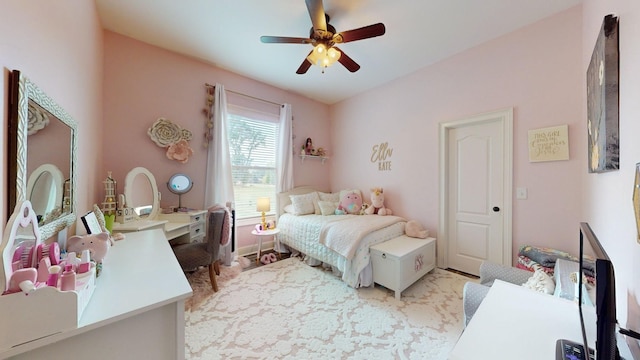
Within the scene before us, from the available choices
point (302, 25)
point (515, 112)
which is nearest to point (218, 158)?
point (302, 25)

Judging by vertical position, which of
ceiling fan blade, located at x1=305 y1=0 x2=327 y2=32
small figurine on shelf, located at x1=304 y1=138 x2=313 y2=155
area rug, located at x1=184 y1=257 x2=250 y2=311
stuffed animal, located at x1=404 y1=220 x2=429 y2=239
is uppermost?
ceiling fan blade, located at x1=305 y1=0 x2=327 y2=32

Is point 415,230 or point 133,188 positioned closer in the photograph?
point 133,188

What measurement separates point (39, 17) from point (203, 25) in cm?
145

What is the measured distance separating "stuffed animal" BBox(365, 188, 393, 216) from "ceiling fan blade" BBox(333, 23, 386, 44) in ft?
7.02

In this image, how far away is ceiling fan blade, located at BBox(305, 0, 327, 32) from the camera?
167cm

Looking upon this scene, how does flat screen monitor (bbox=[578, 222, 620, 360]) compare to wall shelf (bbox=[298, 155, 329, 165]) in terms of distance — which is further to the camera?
wall shelf (bbox=[298, 155, 329, 165])

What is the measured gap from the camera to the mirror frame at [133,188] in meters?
2.25

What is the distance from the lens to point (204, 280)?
256cm

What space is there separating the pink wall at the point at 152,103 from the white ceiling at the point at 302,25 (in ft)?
0.45

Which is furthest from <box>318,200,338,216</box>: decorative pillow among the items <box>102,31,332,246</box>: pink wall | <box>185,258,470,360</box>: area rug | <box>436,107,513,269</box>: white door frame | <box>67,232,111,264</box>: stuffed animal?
<box>67,232,111,264</box>: stuffed animal

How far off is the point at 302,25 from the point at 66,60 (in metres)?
1.83

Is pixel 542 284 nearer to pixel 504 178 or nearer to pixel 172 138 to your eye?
pixel 504 178

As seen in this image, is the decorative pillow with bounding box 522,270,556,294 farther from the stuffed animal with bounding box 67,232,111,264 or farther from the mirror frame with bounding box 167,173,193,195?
the mirror frame with bounding box 167,173,193,195

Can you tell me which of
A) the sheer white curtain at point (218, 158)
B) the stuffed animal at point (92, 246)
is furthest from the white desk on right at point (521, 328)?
the sheer white curtain at point (218, 158)
